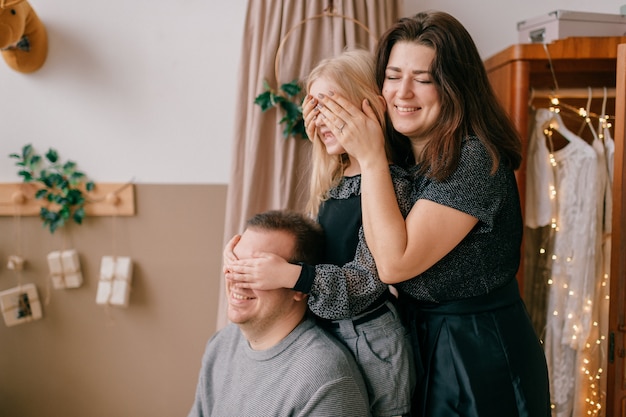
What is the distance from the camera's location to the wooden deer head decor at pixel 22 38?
2.07 meters

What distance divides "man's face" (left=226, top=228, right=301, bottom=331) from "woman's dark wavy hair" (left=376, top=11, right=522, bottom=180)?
0.41 meters

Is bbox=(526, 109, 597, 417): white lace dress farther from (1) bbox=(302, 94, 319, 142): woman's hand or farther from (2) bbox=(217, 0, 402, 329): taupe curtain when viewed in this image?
(1) bbox=(302, 94, 319, 142): woman's hand

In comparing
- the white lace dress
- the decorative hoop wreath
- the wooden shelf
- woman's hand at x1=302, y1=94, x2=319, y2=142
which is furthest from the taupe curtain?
the white lace dress

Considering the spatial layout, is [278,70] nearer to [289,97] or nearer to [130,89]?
[289,97]

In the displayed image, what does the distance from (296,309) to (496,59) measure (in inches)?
50.2

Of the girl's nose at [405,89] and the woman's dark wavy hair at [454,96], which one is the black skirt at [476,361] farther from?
the girl's nose at [405,89]

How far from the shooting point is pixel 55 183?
241 centimetres

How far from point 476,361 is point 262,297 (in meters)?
0.54

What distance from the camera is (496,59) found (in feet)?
6.95

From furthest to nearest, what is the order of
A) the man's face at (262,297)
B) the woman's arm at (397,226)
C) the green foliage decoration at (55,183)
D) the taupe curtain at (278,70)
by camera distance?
1. the green foliage decoration at (55,183)
2. the taupe curtain at (278,70)
3. the man's face at (262,297)
4. the woman's arm at (397,226)

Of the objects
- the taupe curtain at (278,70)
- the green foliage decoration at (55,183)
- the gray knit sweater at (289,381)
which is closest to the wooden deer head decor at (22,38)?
the green foliage decoration at (55,183)

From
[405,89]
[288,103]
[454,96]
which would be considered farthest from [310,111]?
[288,103]

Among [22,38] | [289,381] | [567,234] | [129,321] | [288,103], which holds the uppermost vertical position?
[22,38]

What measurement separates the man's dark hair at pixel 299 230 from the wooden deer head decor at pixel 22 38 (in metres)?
1.29
